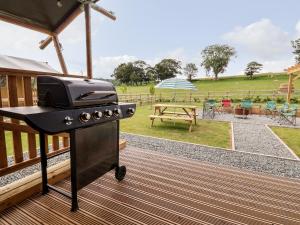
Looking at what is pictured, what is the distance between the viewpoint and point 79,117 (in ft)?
5.05

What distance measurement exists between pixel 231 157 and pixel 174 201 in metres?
2.28

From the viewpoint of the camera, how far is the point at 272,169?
125 inches

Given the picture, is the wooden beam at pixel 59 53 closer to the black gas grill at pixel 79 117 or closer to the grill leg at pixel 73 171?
the black gas grill at pixel 79 117

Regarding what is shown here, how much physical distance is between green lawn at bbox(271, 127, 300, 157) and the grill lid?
4629mm

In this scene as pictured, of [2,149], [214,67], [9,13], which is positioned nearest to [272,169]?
[2,149]

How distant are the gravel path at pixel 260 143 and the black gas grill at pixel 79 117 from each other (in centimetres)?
358

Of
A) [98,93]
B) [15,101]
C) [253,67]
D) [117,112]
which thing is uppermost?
[253,67]

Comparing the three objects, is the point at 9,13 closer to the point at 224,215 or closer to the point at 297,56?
the point at 224,215

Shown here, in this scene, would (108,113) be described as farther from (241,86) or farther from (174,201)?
(241,86)

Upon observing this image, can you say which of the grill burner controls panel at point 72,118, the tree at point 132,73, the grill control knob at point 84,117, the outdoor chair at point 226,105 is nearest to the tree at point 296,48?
the tree at point 132,73

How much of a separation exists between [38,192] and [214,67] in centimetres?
4236

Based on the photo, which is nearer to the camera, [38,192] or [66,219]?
[66,219]

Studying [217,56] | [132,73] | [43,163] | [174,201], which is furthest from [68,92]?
[132,73]

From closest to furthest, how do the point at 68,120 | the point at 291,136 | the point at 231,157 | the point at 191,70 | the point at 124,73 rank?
the point at 68,120
the point at 231,157
the point at 291,136
the point at 124,73
the point at 191,70
